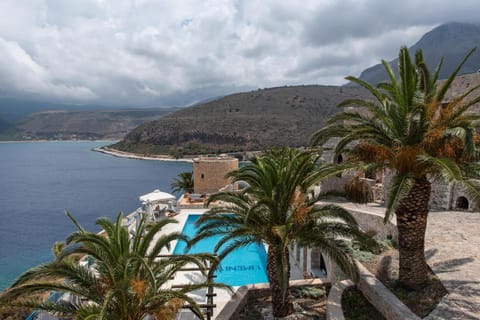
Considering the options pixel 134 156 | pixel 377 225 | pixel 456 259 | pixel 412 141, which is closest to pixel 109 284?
pixel 412 141

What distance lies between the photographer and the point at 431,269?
7.34 metres

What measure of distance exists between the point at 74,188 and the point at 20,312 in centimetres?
4536

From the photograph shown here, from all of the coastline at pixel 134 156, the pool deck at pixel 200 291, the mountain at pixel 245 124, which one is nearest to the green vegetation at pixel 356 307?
the pool deck at pixel 200 291

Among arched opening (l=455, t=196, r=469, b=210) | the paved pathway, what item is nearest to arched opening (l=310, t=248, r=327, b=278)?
the paved pathway

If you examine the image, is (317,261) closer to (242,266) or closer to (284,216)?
(242,266)

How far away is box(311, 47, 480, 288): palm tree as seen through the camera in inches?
230

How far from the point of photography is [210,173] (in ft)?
81.8

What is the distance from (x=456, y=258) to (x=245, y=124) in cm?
9030

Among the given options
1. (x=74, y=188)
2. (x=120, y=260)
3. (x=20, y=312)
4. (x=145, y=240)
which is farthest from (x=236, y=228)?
(x=74, y=188)

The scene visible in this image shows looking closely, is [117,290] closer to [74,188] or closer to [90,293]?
[90,293]

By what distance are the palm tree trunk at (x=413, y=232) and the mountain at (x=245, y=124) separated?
73607 mm

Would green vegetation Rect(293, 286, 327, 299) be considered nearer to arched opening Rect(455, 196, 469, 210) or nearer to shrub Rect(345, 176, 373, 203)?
shrub Rect(345, 176, 373, 203)

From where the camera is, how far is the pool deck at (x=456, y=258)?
19.2 ft

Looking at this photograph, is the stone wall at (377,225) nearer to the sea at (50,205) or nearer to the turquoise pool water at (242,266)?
the turquoise pool water at (242,266)
